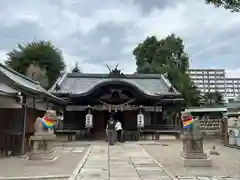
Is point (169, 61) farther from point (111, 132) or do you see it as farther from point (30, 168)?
point (30, 168)

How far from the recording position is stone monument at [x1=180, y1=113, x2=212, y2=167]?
9.77 m

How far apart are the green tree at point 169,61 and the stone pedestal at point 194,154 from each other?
22.7 meters

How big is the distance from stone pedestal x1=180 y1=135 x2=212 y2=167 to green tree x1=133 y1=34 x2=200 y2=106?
74.5 ft

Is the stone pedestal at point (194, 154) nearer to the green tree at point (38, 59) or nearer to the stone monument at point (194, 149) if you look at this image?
the stone monument at point (194, 149)

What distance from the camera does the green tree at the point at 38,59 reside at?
34.2 m

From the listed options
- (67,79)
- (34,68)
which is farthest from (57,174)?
(34,68)

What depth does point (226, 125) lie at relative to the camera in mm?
19750

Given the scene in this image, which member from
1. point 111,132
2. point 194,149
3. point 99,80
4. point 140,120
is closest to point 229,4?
point 194,149

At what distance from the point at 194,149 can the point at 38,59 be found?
28090 mm

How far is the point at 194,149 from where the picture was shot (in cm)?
1005

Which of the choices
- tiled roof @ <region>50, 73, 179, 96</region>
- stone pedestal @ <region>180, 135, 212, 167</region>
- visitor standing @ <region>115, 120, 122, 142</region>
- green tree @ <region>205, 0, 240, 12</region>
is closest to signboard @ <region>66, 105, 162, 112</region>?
visitor standing @ <region>115, 120, 122, 142</region>

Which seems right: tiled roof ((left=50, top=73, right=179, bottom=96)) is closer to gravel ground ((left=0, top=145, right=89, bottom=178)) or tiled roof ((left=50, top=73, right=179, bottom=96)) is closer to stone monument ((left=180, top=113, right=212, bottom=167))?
gravel ground ((left=0, top=145, right=89, bottom=178))

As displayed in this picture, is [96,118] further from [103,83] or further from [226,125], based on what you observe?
[226,125]

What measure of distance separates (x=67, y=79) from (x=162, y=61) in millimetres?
13031
